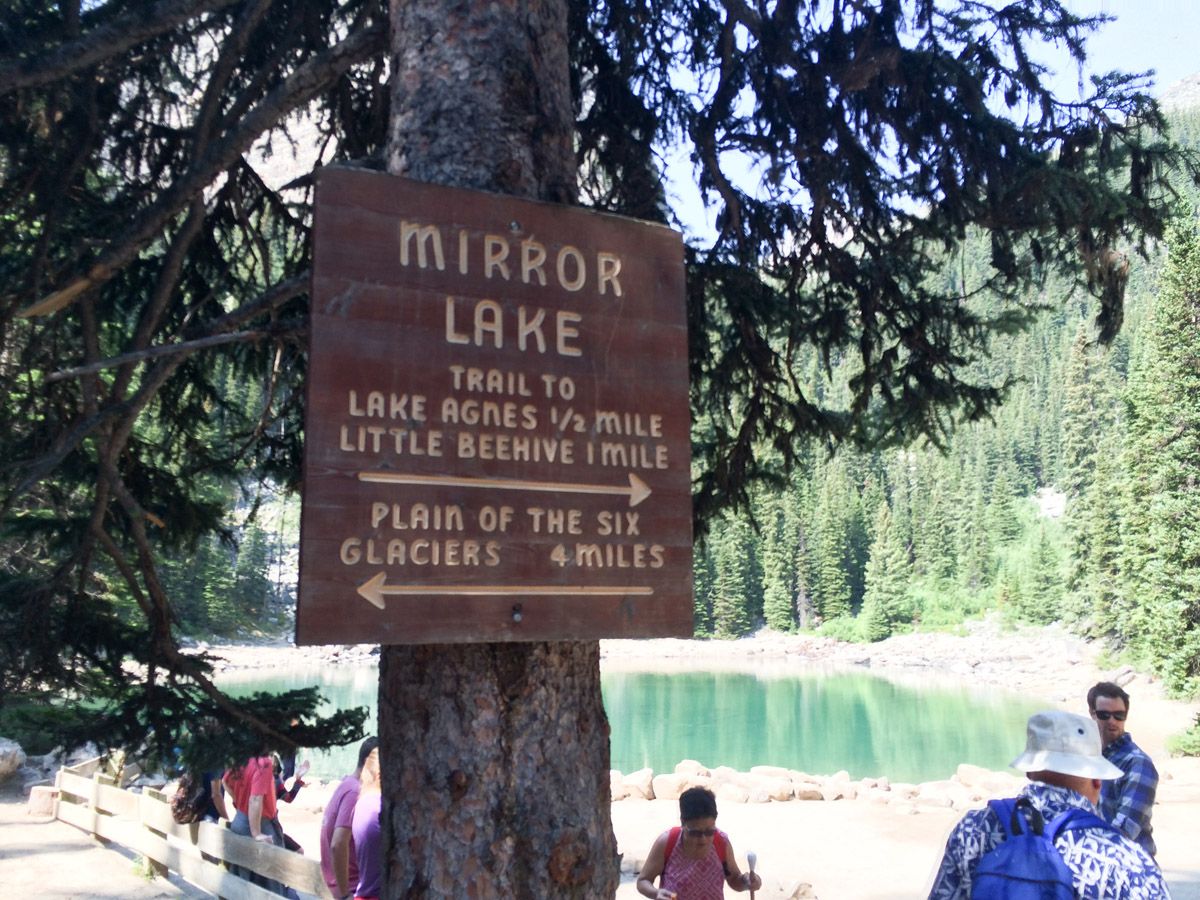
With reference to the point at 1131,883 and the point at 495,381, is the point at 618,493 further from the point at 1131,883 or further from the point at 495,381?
the point at 1131,883

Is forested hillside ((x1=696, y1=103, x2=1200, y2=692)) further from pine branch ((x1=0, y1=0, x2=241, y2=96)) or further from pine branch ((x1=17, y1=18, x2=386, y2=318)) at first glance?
pine branch ((x1=0, y1=0, x2=241, y2=96))

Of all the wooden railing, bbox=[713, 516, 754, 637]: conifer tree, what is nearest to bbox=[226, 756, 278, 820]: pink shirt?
the wooden railing

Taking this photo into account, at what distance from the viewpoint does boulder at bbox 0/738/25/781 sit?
13.8m

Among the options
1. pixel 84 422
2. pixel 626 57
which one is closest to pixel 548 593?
pixel 84 422

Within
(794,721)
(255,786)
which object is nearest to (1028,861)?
(255,786)

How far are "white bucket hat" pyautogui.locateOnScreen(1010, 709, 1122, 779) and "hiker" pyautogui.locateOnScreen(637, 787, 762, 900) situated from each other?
2.05 meters

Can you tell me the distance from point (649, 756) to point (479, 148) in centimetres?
2550

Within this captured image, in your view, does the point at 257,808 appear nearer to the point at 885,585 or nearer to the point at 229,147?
the point at 229,147

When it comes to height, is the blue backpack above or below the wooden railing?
above

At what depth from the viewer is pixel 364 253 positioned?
255cm

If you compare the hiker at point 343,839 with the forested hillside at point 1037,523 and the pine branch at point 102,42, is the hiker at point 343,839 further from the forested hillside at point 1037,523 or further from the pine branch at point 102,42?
the forested hillside at point 1037,523

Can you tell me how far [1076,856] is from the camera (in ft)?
8.18

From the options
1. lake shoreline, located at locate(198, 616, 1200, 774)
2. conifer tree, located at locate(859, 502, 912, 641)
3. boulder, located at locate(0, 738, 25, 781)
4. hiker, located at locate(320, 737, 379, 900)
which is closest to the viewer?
hiker, located at locate(320, 737, 379, 900)

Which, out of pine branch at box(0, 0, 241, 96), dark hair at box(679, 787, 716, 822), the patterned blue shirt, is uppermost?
pine branch at box(0, 0, 241, 96)
